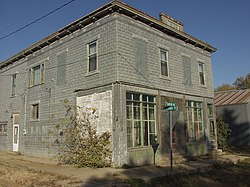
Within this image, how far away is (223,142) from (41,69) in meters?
15.1

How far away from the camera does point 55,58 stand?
1706 centimetres

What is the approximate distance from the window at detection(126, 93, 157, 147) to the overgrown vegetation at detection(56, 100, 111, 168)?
4.46ft

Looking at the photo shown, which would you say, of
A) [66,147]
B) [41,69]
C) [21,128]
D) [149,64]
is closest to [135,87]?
[149,64]

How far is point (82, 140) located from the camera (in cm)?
1326

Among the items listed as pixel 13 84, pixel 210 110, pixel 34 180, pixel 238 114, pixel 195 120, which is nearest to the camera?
pixel 34 180

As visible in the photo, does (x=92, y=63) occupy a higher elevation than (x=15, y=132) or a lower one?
higher

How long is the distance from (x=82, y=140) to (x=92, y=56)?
15.5ft

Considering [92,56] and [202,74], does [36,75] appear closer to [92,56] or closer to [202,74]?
[92,56]

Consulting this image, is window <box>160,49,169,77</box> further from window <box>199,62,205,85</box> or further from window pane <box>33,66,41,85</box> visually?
window pane <box>33,66,41,85</box>

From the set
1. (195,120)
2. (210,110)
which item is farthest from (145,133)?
(210,110)

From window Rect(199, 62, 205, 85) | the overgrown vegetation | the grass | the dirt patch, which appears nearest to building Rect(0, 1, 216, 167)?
window Rect(199, 62, 205, 85)

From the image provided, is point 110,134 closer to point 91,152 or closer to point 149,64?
point 91,152

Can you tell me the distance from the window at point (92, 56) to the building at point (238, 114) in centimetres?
1692

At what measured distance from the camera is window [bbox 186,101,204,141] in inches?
682
